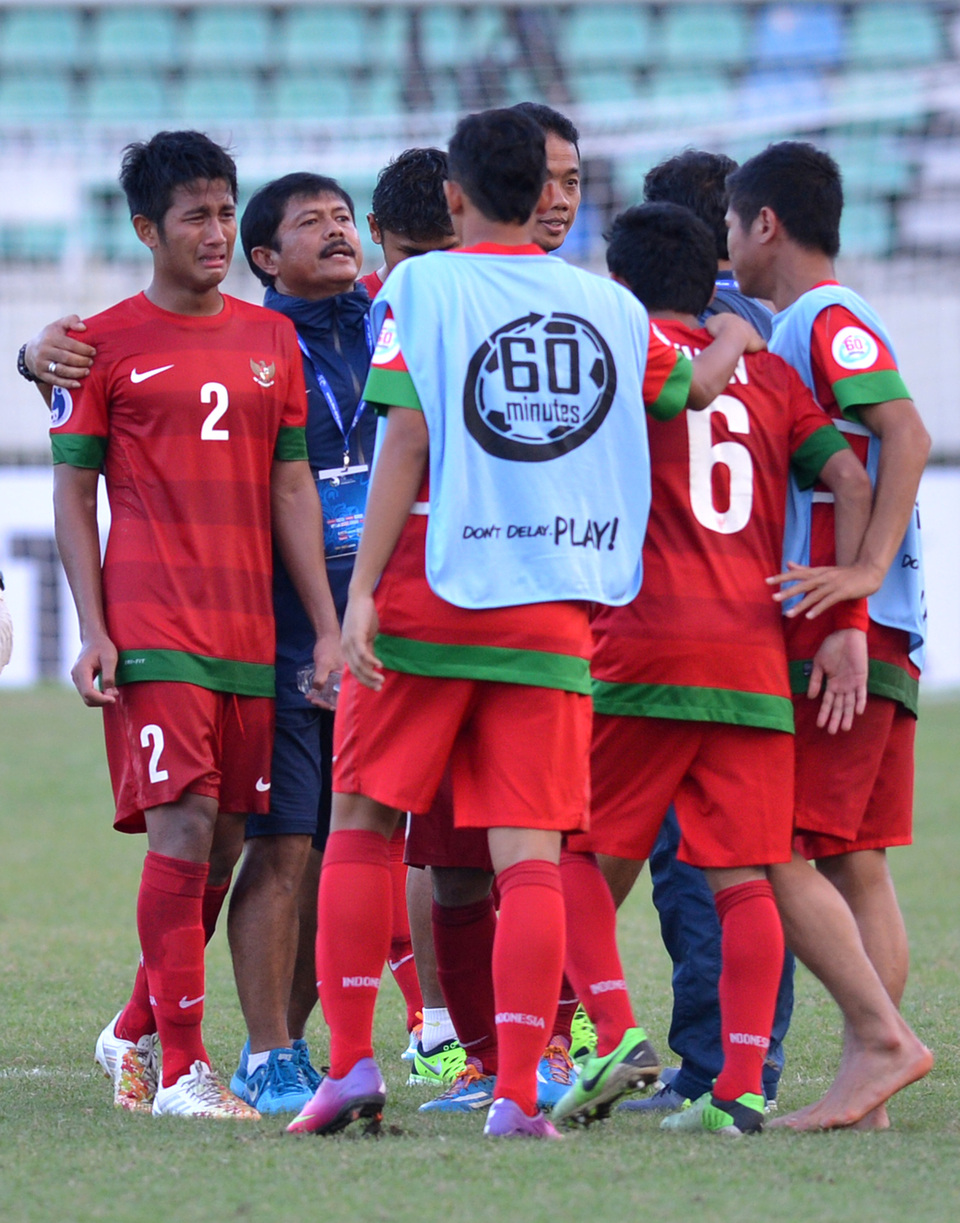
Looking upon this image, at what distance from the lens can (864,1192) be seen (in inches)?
105

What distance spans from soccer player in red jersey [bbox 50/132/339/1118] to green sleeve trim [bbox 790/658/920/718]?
0.99 metres

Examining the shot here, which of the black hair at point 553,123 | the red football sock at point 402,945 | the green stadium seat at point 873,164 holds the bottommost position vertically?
the red football sock at point 402,945

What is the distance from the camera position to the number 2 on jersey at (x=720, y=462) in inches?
131

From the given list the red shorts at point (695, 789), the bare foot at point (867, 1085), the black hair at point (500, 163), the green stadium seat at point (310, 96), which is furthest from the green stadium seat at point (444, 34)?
the bare foot at point (867, 1085)

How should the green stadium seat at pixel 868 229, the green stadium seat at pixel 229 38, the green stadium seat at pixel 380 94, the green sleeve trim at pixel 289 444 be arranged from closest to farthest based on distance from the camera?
the green sleeve trim at pixel 289 444
the green stadium seat at pixel 868 229
the green stadium seat at pixel 380 94
the green stadium seat at pixel 229 38

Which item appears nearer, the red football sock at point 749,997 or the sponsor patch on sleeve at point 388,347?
the sponsor patch on sleeve at point 388,347

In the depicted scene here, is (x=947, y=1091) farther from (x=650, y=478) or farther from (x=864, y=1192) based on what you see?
(x=650, y=478)

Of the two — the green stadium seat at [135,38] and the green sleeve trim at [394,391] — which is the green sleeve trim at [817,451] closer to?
the green sleeve trim at [394,391]

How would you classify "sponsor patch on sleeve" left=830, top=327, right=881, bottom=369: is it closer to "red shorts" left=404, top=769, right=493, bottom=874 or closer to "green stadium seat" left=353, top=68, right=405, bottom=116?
"red shorts" left=404, top=769, right=493, bottom=874

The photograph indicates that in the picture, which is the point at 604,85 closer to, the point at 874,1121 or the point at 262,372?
the point at 262,372

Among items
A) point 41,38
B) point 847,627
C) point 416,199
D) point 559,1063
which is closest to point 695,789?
point 847,627

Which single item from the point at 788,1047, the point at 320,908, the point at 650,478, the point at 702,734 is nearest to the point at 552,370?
the point at 650,478

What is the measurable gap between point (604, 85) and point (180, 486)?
2561cm

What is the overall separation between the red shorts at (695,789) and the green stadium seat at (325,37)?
2636 cm
